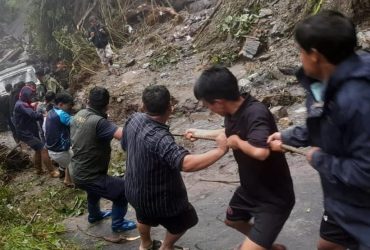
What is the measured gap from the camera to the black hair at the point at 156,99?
11.1 ft

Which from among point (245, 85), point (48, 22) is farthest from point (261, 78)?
point (48, 22)

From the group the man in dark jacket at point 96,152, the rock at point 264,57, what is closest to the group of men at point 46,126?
the man in dark jacket at point 96,152

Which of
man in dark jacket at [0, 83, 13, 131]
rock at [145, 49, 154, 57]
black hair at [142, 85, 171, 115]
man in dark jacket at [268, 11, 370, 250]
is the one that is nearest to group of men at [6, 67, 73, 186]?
man in dark jacket at [0, 83, 13, 131]

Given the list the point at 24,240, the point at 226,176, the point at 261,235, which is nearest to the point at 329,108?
the point at 261,235

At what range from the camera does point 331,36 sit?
1982 mm

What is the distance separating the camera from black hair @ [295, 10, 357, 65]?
1983mm

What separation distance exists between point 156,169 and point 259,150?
1.11 meters

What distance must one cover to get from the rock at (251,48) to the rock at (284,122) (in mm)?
3530

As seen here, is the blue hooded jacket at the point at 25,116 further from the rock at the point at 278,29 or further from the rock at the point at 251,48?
the rock at the point at 278,29

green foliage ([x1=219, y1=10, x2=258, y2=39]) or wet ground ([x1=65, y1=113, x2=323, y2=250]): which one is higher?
green foliage ([x1=219, y1=10, x2=258, y2=39])

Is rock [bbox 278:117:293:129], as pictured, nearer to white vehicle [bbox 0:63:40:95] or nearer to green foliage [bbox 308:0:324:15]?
green foliage [bbox 308:0:324:15]

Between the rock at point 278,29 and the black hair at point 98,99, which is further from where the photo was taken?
the rock at point 278,29

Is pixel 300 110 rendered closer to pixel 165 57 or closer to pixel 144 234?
pixel 144 234

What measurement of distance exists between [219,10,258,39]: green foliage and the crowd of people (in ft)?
23.5
